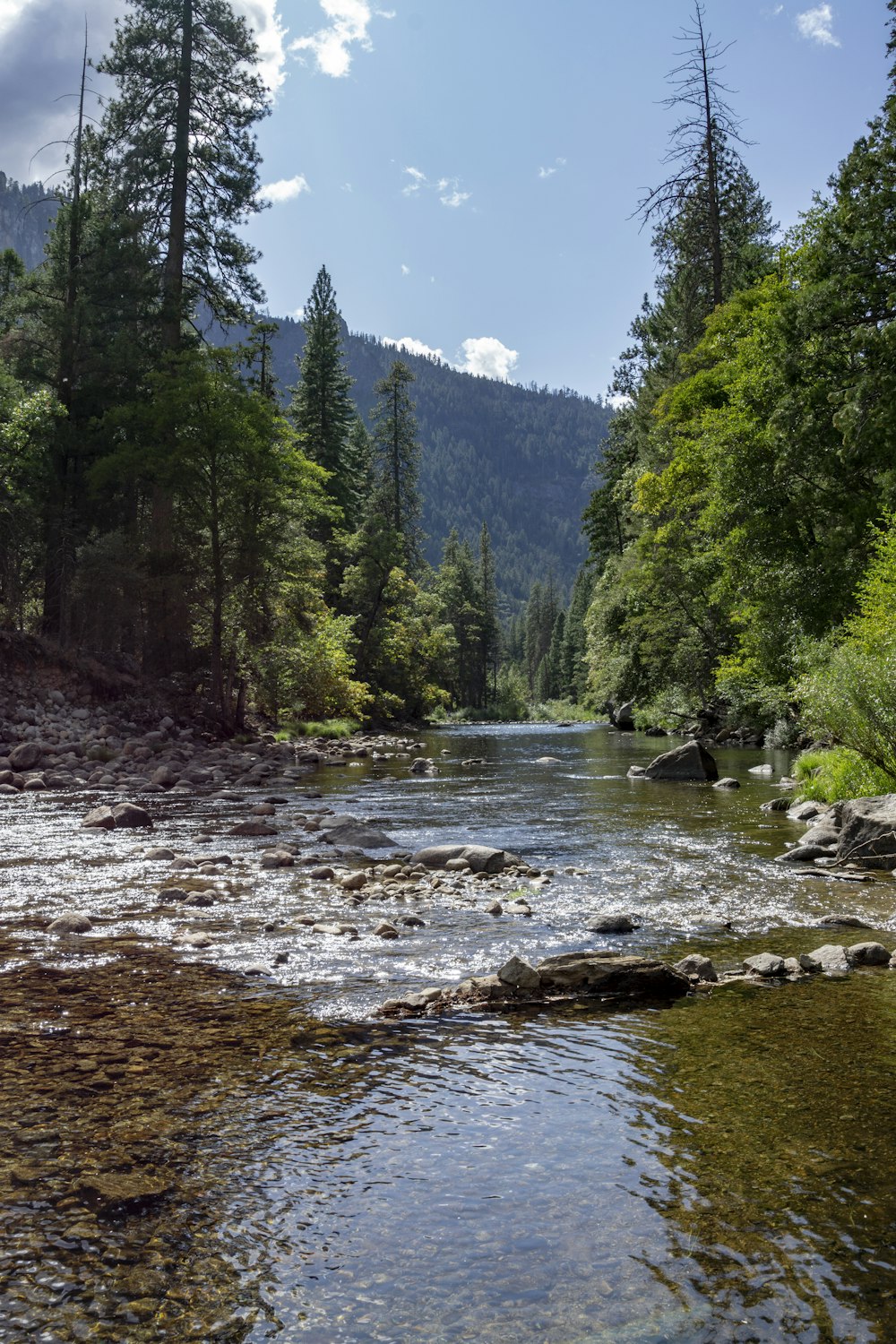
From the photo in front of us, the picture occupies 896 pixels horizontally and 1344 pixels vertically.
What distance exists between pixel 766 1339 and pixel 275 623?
1055 inches

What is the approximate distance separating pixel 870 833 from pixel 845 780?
155 inches

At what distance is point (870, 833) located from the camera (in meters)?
10.6

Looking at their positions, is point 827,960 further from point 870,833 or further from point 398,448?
point 398,448

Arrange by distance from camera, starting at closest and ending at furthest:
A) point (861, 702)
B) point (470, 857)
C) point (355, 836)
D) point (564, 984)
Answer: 1. point (564, 984)
2. point (470, 857)
3. point (861, 702)
4. point (355, 836)

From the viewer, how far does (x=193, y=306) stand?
98.9 feet

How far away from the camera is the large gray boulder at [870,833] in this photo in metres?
10.3

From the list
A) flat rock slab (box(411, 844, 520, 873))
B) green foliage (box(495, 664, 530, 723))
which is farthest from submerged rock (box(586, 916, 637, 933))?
green foliage (box(495, 664, 530, 723))

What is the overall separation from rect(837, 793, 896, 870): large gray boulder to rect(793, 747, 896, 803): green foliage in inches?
52.9

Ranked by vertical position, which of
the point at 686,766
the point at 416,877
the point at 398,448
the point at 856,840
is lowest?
the point at 416,877

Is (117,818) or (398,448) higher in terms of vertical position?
(398,448)

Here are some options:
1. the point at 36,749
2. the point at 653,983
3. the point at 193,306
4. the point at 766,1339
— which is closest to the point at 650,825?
the point at 653,983

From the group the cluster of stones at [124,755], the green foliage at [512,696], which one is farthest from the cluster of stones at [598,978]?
the green foliage at [512,696]

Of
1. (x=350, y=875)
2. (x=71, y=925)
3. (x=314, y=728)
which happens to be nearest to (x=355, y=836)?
(x=350, y=875)

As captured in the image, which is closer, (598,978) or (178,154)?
(598,978)
